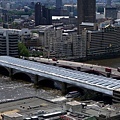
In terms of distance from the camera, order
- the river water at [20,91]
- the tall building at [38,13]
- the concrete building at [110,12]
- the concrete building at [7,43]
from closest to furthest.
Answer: the river water at [20,91] < the concrete building at [7,43] < the tall building at [38,13] < the concrete building at [110,12]

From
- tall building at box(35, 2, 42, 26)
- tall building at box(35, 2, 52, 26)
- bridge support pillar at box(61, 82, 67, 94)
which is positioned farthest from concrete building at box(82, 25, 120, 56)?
tall building at box(35, 2, 52, 26)

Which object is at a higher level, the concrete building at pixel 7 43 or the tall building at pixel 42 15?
the tall building at pixel 42 15

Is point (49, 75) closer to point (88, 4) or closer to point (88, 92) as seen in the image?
point (88, 92)

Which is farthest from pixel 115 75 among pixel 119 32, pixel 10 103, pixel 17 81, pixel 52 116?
pixel 119 32

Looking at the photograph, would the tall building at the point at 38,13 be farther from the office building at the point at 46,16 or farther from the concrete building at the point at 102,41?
the concrete building at the point at 102,41

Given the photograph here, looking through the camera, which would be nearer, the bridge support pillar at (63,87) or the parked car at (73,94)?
the parked car at (73,94)

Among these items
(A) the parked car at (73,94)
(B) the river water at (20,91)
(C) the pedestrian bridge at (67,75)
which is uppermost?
(C) the pedestrian bridge at (67,75)

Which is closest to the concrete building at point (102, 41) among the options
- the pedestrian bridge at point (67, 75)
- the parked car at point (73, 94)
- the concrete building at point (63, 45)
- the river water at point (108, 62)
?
the concrete building at point (63, 45)
